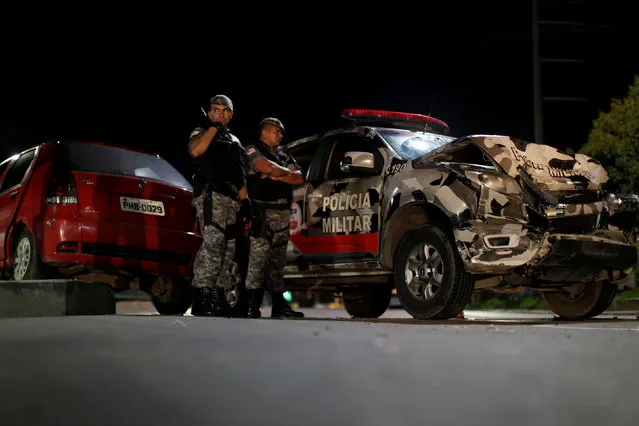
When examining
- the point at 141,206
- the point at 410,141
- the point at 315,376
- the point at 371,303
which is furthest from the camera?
the point at 371,303

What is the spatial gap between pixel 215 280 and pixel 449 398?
16.3 ft

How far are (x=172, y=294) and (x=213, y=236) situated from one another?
1.73 m

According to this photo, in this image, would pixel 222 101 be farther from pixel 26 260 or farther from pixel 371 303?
pixel 371 303

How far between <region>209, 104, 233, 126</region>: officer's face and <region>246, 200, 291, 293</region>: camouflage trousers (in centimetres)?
88

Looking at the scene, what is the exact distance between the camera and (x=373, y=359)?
15.4 feet

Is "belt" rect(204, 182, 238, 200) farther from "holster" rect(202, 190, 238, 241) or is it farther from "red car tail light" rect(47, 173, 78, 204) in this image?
"red car tail light" rect(47, 173, 78, 204)

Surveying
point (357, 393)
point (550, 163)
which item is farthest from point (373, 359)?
point (550, 163)

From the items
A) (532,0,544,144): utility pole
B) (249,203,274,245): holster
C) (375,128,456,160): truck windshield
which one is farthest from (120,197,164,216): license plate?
(532,0,544,144): utility pole

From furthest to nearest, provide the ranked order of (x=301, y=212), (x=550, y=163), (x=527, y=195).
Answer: (x=301, y=212), (x=550, y=163), (x=527, y=195)

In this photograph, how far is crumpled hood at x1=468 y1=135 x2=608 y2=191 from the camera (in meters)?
7.37

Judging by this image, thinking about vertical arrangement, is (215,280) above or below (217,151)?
below

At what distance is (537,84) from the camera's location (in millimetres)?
17484

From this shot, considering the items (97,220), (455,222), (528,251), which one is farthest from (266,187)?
(528,251)

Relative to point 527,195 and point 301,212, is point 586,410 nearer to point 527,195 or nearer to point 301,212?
point 527,195
